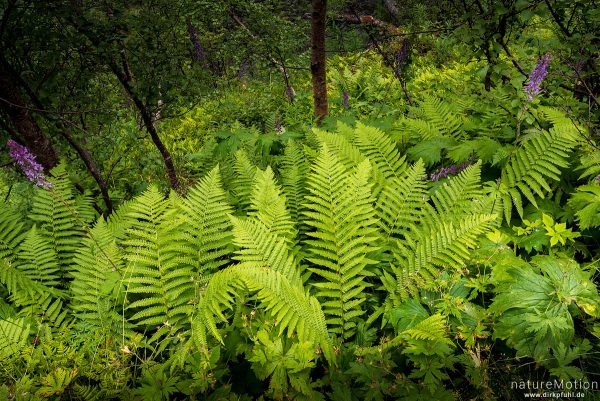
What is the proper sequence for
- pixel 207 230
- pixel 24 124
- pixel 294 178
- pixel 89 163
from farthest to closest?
pixel 89 163
pixel 24 124
pixel 294 178
pixel 207 230

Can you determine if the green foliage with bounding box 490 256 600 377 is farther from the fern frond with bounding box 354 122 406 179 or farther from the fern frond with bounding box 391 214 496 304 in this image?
the fern frond with bounding box 354 122 406 179

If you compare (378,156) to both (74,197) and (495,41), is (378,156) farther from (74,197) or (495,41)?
(74,197)

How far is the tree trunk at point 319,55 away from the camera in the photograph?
434 cm

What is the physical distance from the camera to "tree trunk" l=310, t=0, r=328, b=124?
14.3ft

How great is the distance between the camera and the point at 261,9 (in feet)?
24.8

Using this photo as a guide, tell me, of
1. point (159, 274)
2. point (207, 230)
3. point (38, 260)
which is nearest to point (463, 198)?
point (207, 230)

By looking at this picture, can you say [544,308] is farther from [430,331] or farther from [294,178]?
[294,178]

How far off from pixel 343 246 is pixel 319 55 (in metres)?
2.97

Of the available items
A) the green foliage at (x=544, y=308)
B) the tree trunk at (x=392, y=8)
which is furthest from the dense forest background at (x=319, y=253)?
the tree trunk at (x=392, y=8)

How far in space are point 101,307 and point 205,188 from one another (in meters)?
1.08

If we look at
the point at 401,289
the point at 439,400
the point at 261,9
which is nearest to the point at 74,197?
the point at 401,289

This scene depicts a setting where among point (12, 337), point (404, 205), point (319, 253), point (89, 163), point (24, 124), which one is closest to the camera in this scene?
point (12, 337)

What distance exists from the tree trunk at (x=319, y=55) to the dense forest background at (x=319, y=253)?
2 cm

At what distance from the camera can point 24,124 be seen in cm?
350
